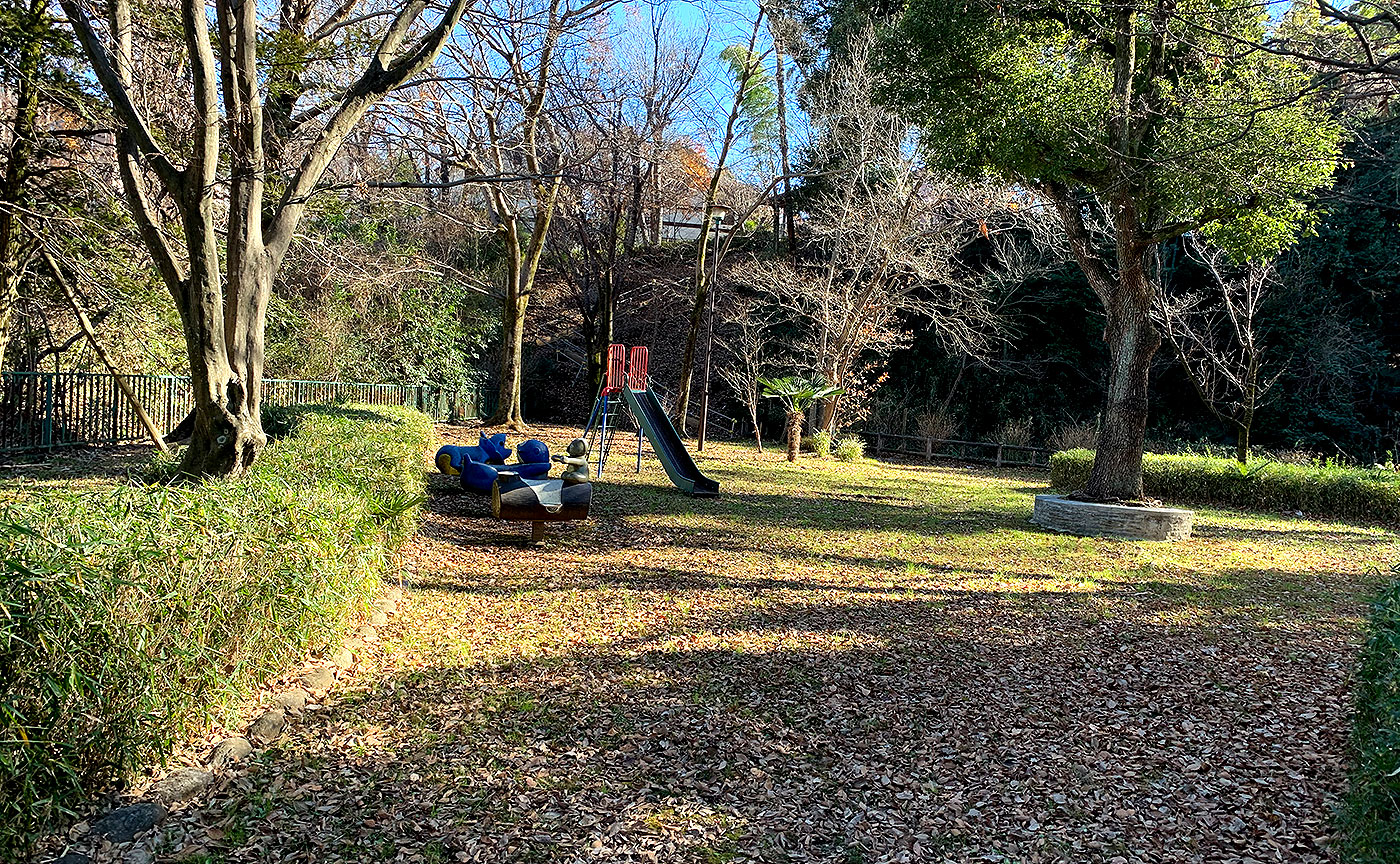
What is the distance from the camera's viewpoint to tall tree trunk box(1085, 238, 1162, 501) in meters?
10.7

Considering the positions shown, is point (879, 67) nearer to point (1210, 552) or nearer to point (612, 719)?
point (1210, 552)

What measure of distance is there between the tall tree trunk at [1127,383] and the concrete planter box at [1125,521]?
0.62 meters

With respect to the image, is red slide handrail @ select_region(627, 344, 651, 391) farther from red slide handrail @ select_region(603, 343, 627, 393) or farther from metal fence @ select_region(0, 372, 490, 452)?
metal fence @ select_region(0, 372, 490, 452)

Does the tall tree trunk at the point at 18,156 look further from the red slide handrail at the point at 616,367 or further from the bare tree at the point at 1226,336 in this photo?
the bare tree at the point at 1226,336

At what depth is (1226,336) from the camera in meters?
21.4

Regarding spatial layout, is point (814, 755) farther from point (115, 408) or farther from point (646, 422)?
point (115, 408)

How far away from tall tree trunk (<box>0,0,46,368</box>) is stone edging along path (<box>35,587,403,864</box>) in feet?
14.1

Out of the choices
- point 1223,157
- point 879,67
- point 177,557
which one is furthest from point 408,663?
point 879,67

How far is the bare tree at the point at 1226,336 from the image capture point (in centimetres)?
1493

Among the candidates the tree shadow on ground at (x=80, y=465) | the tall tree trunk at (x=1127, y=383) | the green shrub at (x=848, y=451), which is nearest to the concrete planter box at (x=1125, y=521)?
the tall tree trunk at (x=1127, y=383)

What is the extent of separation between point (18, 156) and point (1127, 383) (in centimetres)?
1177

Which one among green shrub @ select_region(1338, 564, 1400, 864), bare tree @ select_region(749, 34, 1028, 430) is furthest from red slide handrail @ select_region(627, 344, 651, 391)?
green shrub @ select_region(1338, 564, 1400, 864)

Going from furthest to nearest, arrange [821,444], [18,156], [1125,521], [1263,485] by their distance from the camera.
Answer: [821,444] → [1263,485] → [1125,521] → [18,156]

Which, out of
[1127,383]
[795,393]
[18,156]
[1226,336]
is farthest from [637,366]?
[1226,336]
